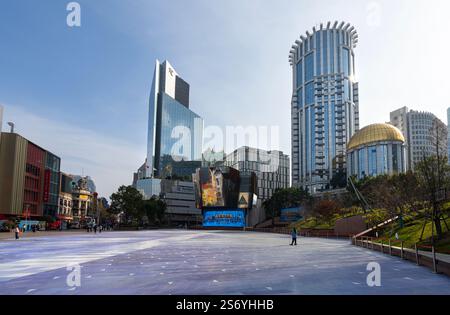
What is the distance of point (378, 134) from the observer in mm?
121438

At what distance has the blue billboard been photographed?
104188 mm

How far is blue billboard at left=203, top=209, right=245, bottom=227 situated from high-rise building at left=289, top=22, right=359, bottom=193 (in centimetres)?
6799

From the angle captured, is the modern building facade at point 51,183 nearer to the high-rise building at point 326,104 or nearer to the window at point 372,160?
the window at point 372,160

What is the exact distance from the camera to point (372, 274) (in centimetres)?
1373

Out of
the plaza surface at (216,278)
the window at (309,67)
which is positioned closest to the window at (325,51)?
the window at (309,67)

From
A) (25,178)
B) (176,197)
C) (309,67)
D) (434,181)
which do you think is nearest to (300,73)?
(309,67)

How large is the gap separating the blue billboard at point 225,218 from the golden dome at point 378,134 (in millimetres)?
51407

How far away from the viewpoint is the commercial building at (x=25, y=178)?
70500mm

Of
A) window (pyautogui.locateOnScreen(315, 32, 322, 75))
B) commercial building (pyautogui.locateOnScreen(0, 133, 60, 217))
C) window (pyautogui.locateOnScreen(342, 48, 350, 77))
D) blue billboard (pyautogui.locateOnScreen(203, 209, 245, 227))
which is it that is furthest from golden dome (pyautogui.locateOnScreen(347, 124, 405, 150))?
commercial building (pyautogui.locateOnScreen(0, 133, 60, 217))

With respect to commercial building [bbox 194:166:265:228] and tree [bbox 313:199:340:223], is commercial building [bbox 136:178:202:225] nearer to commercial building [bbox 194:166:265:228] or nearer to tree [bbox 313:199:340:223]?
commercial building [bbox 194:166:265:228]

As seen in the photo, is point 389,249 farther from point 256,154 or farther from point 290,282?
point 256,154

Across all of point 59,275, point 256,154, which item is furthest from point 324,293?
point 256,154

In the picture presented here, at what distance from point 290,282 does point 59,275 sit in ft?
27.7

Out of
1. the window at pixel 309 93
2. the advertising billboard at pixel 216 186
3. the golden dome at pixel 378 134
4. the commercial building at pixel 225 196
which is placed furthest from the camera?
the window at pixel 309 93
